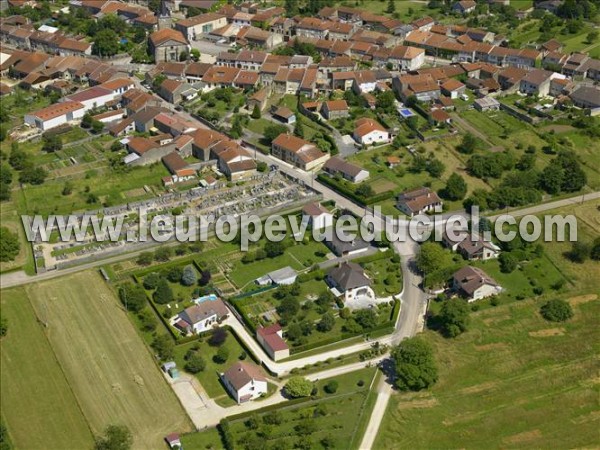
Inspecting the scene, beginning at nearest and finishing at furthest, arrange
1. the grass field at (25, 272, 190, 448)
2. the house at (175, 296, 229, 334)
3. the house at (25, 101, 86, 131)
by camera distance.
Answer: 1. the grass field at (25, 272, 190, 448)
2. the house at (175, 296, 229, 334)
3. the house at (25, 101, 86, 131)

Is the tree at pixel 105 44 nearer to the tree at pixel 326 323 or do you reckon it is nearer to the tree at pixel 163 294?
the tree at pixel 163 294

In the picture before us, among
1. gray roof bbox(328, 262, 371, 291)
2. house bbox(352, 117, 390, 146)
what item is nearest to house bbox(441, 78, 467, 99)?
house bbox(352, 117, 390, 146)

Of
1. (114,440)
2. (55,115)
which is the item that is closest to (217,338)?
(114,440)

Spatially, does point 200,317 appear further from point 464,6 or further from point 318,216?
point 464,6

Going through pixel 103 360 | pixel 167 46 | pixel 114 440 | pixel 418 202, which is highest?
pixel 167 46

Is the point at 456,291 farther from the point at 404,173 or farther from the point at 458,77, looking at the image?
the point at 458,77

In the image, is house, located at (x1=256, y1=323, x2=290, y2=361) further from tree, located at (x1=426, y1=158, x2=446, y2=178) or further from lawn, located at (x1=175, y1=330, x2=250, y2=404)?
tree, located at (x1=426, y1=158, x2=446, y2=178)

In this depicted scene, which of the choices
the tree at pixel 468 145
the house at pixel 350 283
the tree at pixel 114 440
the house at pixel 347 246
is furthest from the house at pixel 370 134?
the tree at pixel 114 440
